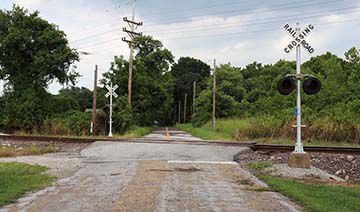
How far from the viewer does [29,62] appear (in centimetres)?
3897

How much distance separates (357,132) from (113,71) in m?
33.5

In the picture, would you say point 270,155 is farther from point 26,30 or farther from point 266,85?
point 266,85

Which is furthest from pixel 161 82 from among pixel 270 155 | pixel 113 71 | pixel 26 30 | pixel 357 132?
pixel 270 155

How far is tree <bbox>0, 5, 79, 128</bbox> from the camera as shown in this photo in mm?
37500

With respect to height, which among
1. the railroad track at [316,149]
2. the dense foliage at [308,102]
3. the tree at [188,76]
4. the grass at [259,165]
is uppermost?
the tree at [188,76]

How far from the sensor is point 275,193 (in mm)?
10258

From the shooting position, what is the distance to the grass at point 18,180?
31.9 feet

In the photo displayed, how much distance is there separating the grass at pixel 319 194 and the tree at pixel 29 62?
28510 mm

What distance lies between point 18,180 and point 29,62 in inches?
1135

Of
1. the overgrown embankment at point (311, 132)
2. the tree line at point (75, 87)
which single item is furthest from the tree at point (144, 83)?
the overgrown embankment at point (311, 132)

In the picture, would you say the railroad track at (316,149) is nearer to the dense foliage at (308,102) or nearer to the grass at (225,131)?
the dense foliage at (308,102)

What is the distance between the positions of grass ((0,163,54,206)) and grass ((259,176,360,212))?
554cm

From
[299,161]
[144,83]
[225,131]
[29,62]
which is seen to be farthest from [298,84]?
[144,83]

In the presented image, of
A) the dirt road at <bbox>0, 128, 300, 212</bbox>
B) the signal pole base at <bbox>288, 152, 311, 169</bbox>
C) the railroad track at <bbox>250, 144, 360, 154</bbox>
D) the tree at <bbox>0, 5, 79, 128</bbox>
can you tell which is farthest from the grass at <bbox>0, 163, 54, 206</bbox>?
the tree at <bbox>0, 5, 79, 128</bbox>
